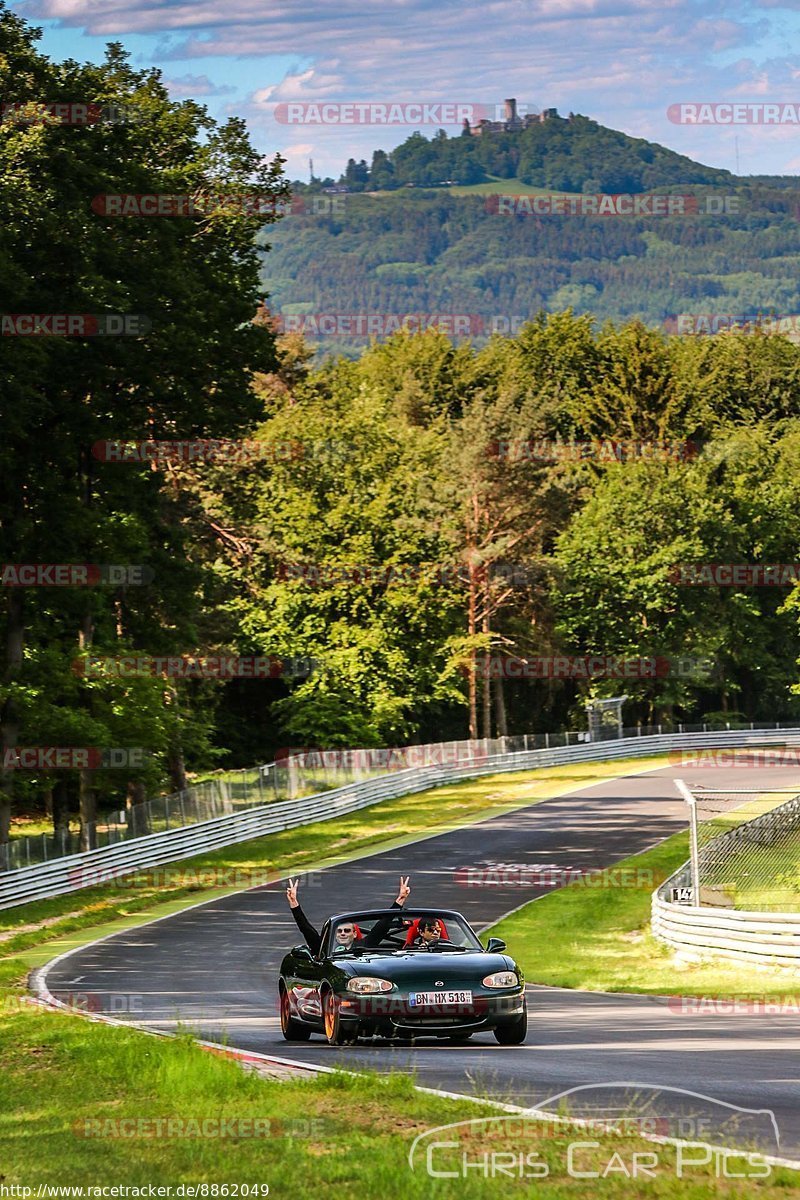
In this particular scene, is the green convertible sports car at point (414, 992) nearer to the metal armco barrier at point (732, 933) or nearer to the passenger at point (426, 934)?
the passenger at point (426, 934)

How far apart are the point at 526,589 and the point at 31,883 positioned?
48.5 m

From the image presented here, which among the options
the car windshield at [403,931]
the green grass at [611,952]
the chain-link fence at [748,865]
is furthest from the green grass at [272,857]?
the car windshield at [403,931]

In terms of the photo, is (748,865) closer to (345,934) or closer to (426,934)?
(426,934)

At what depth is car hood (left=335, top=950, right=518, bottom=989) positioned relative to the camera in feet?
47.0

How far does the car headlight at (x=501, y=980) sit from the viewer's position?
14.3m

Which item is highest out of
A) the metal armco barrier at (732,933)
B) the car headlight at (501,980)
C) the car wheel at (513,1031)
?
the car headlight at (501,980)

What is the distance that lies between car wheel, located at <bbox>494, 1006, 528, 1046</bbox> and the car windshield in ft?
2.91

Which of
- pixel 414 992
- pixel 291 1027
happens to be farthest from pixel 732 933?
pixel 414 992

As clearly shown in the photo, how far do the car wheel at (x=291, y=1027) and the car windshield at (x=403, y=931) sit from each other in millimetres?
757

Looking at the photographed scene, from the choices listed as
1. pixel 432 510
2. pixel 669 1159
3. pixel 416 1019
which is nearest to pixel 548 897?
pixel 416 1019

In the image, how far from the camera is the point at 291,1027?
1570 centimetres

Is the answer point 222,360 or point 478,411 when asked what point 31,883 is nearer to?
point 222,360

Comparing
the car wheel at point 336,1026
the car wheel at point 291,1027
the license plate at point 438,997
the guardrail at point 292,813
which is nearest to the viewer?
the license plate at point 438,997

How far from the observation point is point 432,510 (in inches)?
3061
